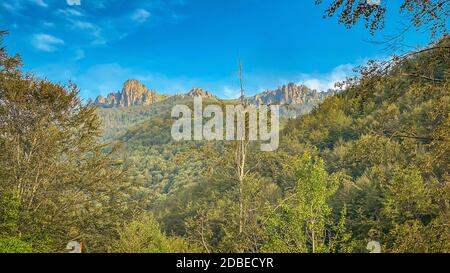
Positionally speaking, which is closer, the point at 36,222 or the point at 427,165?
the point at 427,165

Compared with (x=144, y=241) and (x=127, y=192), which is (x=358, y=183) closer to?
(x=144, y=241)

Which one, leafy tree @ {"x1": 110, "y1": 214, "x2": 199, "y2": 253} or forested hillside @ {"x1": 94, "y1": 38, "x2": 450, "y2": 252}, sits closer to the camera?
forested hillside @ {"x1": 94, "y1": 38, "x2": 450, "y2": 252}

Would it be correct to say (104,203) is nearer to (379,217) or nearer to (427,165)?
(379,217)

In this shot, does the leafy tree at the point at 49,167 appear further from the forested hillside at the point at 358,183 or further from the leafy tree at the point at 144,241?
the forested hillside at the point at 358,183

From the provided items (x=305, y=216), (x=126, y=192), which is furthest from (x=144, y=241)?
(x=305, y=216)

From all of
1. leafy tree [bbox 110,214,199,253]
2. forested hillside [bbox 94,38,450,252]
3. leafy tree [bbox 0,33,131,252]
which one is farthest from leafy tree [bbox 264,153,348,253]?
leafy tree [bbox 0,33,131,252]

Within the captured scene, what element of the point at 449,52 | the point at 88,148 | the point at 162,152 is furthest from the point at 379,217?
the point at 162,152

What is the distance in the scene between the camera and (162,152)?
96.2 m

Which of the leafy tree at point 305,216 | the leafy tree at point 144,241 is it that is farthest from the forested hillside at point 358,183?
the leafy tree at point 144,241

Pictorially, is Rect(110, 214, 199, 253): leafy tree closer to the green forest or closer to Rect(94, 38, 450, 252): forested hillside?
the green forest

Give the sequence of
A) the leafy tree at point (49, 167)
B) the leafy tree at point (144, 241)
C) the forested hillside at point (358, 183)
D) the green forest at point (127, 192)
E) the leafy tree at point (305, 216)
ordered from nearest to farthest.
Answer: the forested hillside at point (358, 183), the leafy tree at point (305, 216), the green forest at point (127, 192), the leafy tree at point (49, 167), the leafy tree at point (144, 241)

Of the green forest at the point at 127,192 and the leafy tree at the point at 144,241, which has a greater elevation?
the green forest at the point at 127,192

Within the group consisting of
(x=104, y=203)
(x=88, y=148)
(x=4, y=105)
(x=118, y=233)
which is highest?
(x=4, y=105)
